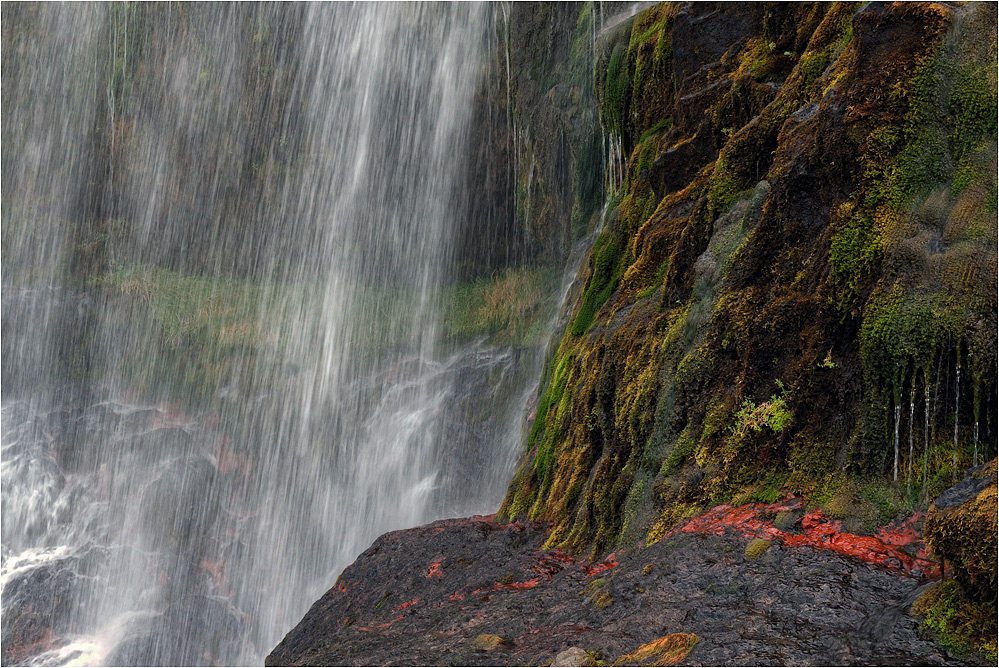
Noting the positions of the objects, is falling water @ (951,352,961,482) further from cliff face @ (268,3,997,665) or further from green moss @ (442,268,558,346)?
green moss @ (442,268,558,346)

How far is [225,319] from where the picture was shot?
103 ft

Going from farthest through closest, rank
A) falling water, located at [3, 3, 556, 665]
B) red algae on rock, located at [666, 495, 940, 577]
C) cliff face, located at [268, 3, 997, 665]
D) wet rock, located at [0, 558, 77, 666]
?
wet rock, located at [0, 558, 77, 666] < falling water, located at [3, 3, 556, 665] < cliff face, located at [268, 3, 997, 665] < red algae on rock, located at [666, 495, 940, 577]

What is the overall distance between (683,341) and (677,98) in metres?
5.80

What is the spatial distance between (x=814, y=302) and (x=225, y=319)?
28.5m

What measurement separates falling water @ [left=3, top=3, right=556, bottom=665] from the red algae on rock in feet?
48.0

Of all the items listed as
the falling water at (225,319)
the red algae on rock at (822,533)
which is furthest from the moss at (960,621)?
the falling water at (225,319)

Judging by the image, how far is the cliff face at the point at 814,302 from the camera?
5844 mm

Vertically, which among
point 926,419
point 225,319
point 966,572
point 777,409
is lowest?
point 225,319

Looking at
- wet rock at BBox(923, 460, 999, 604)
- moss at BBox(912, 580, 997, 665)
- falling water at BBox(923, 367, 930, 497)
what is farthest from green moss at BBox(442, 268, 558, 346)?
moss at BBox(912, 580, 997, 665)

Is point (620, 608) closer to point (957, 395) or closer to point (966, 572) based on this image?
point (966, 572)

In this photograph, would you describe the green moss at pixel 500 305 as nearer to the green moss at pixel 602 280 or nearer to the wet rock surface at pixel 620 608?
the green moss at pixel 602 280

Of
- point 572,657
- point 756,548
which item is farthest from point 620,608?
point 756,548

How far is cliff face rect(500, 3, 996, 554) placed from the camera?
19.2 ft

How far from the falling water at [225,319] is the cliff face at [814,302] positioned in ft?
40.9
